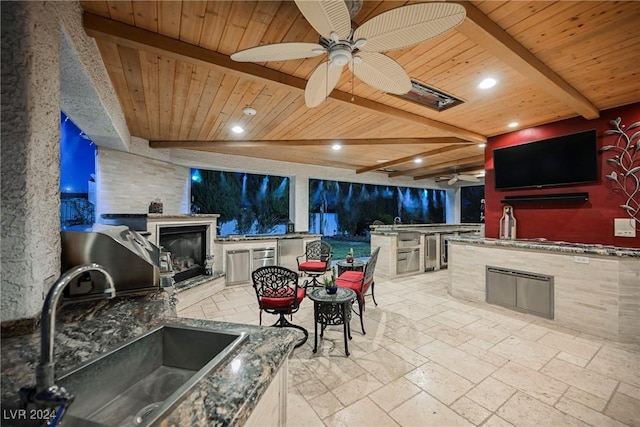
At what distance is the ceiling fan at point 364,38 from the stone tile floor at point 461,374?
2334 millimetres

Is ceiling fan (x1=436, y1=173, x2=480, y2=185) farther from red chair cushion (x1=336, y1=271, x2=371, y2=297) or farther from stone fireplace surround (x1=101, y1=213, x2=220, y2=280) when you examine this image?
stone fireplace surround (x1=101, y1=213, x2=220, y2=280)

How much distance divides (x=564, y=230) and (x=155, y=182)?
6464 millimetres

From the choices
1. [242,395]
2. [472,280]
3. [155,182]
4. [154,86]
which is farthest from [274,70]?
[472,280]

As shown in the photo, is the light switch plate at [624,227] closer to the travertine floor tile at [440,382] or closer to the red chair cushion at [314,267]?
the travertine floor tile at [440,382]

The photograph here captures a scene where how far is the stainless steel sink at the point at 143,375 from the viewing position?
34.8 inches

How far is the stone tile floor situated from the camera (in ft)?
6.00

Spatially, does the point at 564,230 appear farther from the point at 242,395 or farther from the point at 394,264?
the point at 242,395

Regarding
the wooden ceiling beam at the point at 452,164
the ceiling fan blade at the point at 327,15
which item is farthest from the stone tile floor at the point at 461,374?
the wooden ceiling beam at the point at 452,164

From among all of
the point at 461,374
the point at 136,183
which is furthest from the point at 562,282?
the point at 136,183

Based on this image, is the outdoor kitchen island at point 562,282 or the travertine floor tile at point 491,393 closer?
the travertine floor tile at point 491,393

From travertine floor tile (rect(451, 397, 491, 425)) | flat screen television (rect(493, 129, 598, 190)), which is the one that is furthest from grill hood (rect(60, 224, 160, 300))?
flat screen television (rect(493, 129, 598, 190))

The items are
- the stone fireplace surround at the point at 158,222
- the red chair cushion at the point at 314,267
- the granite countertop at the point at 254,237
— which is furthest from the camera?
the granite countertop at the point at 254,237

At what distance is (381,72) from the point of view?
6.11 feet

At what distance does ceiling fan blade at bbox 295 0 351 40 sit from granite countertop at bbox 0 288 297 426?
1.56 metres
